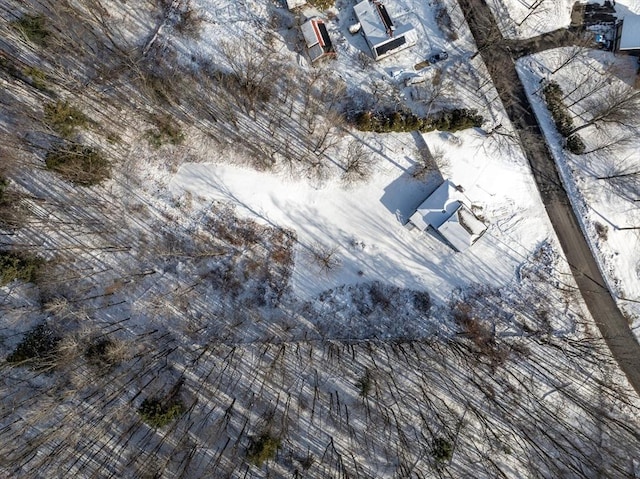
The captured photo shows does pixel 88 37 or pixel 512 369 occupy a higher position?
pixel 88 37

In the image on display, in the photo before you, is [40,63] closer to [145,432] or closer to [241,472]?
[145,432]

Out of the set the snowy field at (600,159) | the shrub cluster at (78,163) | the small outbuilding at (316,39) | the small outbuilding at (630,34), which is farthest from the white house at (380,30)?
the shrub cluster at (78,163)

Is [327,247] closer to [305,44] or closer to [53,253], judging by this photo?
[305,44]

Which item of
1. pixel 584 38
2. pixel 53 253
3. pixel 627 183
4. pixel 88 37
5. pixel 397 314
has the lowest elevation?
pixel 53 253

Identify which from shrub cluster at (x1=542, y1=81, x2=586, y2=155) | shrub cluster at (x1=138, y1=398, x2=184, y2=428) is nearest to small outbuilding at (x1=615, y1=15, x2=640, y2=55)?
shrub cluster at (x1=542, y1=81, x2=586, y2=155)

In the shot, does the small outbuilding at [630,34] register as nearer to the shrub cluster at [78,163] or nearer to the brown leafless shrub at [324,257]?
the brown leafless shrub at [324,257]

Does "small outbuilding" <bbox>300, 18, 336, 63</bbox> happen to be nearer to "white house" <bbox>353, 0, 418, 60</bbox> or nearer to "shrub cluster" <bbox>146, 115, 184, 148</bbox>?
"white house" <bbox>353, 0, 418, 60</bbox>

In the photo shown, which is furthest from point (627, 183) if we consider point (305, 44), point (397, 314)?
point (305, 44)
